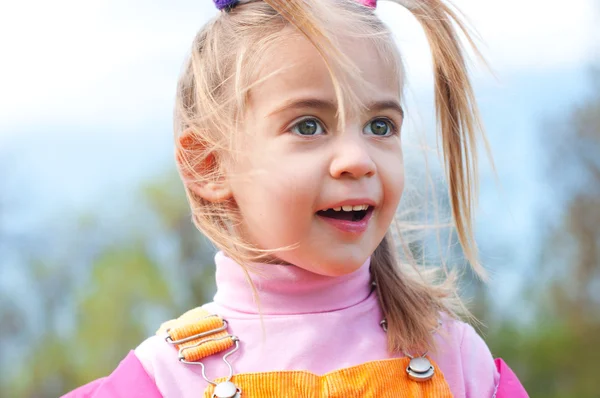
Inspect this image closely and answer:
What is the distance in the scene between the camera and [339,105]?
1.04 m

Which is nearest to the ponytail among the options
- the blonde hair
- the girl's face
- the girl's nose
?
the blonde hair

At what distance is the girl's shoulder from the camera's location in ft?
3.86

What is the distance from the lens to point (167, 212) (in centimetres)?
289

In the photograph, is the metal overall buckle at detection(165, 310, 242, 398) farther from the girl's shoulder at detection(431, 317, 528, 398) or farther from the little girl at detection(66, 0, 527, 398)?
the girl's shoulder at detection(431, 317, 528, 398)

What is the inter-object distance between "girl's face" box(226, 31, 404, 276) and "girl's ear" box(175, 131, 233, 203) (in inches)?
2.9

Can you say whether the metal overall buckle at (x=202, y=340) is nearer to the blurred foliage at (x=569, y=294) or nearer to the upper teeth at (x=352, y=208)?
the upper teeth at (x=352, y=208)

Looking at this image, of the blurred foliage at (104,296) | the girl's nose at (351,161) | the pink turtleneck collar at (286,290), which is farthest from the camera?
the blurred foliage at (104,296)

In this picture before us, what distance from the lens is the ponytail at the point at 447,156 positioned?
4.09 feet

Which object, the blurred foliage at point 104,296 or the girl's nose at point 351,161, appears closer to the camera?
the girl's nose at point 351,161

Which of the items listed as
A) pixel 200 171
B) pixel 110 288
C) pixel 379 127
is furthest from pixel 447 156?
pixel 110 288

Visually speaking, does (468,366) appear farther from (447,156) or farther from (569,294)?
(569,294)

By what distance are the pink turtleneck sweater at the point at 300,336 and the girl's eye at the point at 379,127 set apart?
9.0 inches

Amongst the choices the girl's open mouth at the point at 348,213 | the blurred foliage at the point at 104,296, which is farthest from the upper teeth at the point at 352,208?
the blurred foliage at the point at 104,296

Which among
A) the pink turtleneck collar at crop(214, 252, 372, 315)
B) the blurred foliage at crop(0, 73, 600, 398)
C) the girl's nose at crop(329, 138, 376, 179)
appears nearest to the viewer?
the girl's nose at crop(329, 138, 376, 179)
